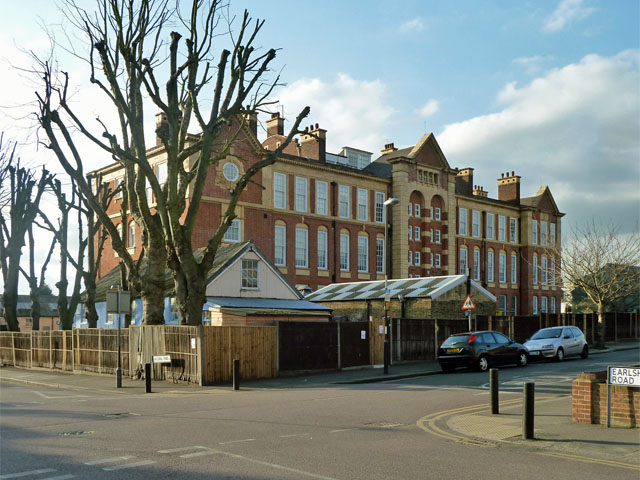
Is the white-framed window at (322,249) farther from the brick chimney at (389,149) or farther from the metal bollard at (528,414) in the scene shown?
the metal bollard at (528,414)

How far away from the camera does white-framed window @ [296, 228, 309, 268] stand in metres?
52.1

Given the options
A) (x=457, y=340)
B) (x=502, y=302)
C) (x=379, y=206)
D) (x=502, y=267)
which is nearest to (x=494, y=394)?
(x=457, y=340)

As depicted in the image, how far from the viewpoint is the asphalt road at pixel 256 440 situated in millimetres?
7895

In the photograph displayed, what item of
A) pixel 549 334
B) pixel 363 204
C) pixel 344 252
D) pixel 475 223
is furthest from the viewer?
pixel 475 223

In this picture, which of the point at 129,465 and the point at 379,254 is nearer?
the point at 129,465

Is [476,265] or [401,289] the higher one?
[476,265]

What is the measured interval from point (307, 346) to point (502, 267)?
50651 mm

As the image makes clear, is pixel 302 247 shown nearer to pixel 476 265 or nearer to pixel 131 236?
pixel 131 236

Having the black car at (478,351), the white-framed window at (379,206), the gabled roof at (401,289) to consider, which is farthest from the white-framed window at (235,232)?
the black car at (478,351)

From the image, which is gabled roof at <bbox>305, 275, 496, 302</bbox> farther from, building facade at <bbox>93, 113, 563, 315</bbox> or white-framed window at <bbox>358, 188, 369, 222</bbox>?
white-framed window at <bbox>358, 188, 369, 222</bbox>

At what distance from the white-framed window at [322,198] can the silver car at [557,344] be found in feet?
90.8

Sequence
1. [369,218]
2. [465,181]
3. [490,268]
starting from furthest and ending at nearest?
[465,181]
[490,268]
[369,218]

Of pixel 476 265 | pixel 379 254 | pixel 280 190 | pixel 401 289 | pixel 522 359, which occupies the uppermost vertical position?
pixel 280 190

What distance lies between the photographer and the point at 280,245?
167 ft
